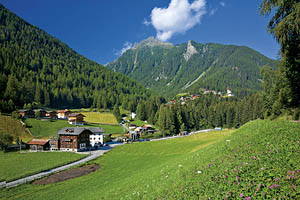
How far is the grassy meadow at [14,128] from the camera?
226ft

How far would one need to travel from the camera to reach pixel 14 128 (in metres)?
72.6

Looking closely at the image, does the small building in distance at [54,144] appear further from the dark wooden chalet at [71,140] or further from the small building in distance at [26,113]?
the small building in distance at [26,113]

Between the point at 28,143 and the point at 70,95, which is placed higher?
the point at 70,95

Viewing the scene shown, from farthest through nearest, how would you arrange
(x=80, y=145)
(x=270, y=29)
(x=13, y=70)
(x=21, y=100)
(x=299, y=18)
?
(x=13, y=70)
(x=21, y=100)
(x=80, y=145)
(x=270, y=29)
(x=299, y=18)

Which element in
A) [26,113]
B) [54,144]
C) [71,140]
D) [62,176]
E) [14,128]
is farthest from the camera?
[26,113]

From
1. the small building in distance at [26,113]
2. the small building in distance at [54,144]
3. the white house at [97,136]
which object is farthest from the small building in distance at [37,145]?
the small building in distance at [26,113]

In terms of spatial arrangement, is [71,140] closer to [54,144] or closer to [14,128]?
[54,144]

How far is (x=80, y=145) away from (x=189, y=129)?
7343 cm

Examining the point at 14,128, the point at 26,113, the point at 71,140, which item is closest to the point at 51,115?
the point at 26,113

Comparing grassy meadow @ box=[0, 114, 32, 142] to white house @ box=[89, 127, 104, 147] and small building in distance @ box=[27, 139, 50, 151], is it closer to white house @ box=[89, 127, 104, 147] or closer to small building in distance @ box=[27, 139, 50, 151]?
small building in distance @ box=[27, 139, 50, 151]

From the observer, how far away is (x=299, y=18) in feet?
34.2

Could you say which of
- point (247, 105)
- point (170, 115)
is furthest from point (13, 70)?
point (247, 105)

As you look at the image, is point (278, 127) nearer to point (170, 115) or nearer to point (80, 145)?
point (80, 145)

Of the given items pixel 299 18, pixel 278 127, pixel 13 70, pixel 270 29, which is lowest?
pixel 278 127
